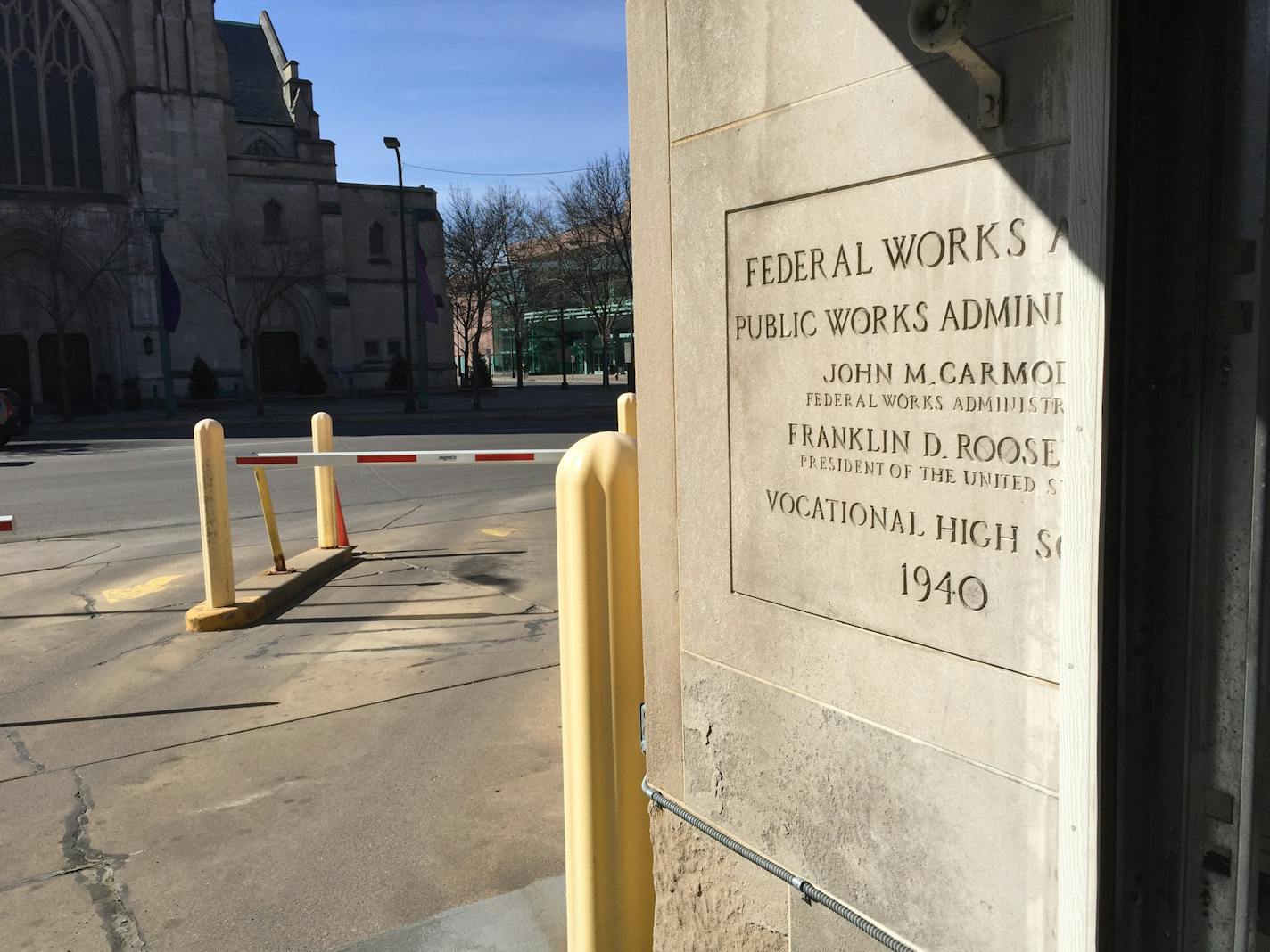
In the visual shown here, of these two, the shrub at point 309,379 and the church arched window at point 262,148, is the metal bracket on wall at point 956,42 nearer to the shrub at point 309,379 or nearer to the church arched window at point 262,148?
the shrub at point 309,379

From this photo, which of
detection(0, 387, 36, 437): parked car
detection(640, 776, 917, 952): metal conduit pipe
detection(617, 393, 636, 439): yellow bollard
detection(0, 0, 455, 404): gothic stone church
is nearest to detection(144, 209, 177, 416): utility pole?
detection(0, 0, 455, 404): gothic stone church

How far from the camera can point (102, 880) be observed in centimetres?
364

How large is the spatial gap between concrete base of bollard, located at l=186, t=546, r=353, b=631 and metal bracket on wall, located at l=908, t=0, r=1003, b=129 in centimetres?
604

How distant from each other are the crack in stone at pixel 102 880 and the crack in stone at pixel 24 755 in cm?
46

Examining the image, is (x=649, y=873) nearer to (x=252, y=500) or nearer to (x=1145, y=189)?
(x=1145, y=189)

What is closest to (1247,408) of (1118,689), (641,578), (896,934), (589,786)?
(1118,689)

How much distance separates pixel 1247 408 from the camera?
5.18 ft

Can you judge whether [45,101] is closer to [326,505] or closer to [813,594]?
[326,505]

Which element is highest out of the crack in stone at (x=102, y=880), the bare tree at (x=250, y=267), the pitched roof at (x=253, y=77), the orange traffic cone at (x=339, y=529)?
the pitched roof at (x=253, y=77)

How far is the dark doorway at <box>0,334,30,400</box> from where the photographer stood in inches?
1556

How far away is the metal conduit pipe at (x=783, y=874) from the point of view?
2.22m

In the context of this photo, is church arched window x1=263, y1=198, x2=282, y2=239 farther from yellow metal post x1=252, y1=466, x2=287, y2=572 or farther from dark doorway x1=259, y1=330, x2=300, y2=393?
yellow metal post x1=252, y1=466, x2=287, y2=572

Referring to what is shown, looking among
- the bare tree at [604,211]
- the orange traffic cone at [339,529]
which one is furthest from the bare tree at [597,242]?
the orange traffic cone at [339,529]

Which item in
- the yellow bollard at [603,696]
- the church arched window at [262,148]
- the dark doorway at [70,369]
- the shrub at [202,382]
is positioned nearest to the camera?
the yellow bollard at [603,696]
